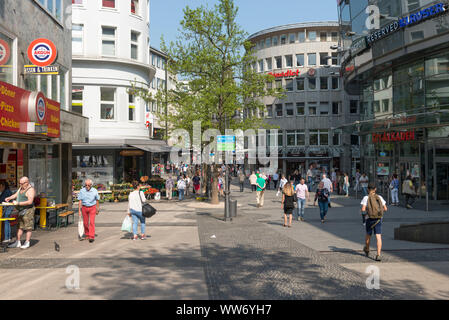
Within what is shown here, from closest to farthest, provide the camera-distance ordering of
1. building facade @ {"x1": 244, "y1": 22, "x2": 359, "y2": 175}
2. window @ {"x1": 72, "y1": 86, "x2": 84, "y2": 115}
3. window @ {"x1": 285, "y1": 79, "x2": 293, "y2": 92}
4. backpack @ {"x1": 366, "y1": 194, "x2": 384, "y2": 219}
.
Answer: backpack @ {"x1": 366, "y1": 194, "x2": 384, "y2": 219} < window @ {"x1": 72, "y1": 86, "x2": 84, "y2": 115} < building facade @ {"x1": 244, "y1": 22, "x2": 359, "y2": 175} < window @ {"x1": 285, "y1": 79, "x2": 293, "y2": 92}

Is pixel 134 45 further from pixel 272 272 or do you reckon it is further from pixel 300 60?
pixel 300 60

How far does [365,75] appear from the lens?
29391mm

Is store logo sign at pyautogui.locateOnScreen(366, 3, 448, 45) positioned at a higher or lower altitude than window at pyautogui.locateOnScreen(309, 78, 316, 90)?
lower

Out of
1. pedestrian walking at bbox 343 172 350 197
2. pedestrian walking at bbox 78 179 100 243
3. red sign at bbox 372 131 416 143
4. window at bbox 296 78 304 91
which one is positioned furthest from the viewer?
window at bbox 296 78 304 91

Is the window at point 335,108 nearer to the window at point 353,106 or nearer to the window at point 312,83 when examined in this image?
the window at point 353,106

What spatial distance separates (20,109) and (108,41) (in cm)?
1814

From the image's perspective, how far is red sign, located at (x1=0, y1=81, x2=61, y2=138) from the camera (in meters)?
10.7

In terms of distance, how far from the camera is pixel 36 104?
1212 cm

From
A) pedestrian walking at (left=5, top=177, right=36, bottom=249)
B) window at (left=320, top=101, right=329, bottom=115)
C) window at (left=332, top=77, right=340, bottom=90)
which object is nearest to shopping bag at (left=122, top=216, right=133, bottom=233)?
pedestrian walking at (left=5, top=177, right=36, bottom=249)

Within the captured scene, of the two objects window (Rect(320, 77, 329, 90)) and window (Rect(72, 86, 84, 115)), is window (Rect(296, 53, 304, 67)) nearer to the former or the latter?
window (Rect(320, 77, 329, 90))

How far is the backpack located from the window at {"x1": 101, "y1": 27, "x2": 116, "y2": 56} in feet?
74.7

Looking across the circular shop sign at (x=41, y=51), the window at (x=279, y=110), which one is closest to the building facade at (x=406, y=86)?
the circular shop sign at (x=41, y=51)

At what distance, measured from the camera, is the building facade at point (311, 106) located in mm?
54688

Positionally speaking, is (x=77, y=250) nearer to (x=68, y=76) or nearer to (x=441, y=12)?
(x=68, y=76)
